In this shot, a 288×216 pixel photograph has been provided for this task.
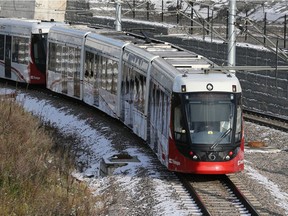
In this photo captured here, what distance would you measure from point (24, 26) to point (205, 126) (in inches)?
753

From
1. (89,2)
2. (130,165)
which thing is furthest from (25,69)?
(89,2)

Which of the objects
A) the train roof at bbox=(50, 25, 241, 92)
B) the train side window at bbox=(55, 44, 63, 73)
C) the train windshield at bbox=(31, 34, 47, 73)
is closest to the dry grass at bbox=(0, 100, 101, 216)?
the train roof at bbox=(50, 25, 241, 92)

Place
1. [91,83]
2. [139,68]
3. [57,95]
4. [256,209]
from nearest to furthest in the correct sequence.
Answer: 1. [256,209]
2. [139,68]
3. [91,83]
4. [57,95]

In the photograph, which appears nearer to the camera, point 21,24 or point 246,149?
point 246,149

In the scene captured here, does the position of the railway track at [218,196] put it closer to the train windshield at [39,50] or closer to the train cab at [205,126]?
the train cab at [205,126]

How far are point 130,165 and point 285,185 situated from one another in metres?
3.77

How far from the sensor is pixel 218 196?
63.7 ft

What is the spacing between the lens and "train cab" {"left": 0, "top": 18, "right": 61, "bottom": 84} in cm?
3753

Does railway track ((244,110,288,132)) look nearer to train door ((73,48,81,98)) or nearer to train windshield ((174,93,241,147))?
train door ((73,48,81,98))

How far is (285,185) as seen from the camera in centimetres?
2094

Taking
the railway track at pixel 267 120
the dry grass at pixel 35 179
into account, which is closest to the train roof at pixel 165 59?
the dry grass at pixel 35 179

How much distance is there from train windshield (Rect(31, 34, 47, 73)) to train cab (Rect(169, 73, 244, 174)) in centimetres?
1755

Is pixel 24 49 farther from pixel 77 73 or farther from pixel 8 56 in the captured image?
pixel 77 73

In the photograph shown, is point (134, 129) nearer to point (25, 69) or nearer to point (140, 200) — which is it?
point (140, 200)
